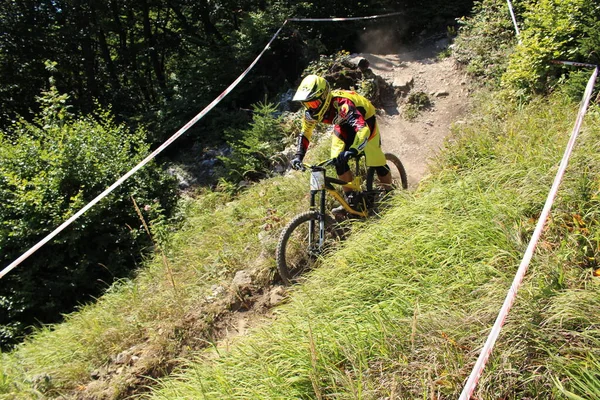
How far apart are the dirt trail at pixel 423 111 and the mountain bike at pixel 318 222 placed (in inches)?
58.1

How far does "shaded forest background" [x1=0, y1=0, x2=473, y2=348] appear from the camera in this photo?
21.5 ft

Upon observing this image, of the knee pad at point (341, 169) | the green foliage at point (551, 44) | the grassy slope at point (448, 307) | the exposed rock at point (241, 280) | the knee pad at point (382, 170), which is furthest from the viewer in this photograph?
the green foliage at point (551, 44)

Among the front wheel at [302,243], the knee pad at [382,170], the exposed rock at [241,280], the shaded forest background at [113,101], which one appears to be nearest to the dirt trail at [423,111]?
the knee pad at [382,170]

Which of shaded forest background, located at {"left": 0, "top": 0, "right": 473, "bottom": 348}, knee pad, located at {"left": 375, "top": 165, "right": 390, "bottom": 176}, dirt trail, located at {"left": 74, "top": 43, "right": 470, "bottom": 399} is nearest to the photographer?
dirt trail, located at {"left": 74, "top": 43, "right": 470, "bottom": 399}

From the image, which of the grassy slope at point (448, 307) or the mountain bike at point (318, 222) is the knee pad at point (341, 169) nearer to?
the mountain bike at point (318, 222)

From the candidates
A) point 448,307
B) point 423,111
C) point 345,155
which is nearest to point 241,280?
point 345,155

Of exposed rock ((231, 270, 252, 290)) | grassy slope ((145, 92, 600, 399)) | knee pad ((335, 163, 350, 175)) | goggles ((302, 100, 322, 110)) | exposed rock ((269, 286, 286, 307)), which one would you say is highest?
goggles ((302, 100, 322, 110))

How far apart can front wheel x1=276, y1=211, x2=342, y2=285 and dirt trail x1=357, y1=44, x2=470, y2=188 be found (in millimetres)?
2198

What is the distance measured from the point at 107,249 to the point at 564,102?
8.01 m

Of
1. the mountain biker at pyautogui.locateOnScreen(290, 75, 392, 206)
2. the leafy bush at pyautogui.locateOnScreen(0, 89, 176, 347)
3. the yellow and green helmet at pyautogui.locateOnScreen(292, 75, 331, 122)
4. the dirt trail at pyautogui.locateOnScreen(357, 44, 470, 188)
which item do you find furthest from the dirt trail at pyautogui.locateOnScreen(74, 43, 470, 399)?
the leafy bush at pyautogui.locateOnScreen(0, 89, 176, 347)

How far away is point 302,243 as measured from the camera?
464cm

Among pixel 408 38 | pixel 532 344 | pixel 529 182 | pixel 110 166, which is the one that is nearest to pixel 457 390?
pixel 532 344

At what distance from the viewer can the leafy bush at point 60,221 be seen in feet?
20.9

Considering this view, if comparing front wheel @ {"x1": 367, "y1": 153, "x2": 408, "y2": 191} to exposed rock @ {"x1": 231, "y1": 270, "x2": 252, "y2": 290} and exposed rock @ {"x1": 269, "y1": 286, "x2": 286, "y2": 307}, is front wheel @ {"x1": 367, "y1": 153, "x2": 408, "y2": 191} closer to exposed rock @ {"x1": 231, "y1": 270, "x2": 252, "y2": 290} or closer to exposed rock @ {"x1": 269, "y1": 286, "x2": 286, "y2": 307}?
exposed rock @ {"x1": 269, "y1": 286, "x2": 286, "y2": 307}
